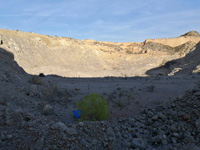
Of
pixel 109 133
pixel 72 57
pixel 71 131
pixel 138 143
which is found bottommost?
pixel 138 143

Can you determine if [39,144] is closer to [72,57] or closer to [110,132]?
[110,132]

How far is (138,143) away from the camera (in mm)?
3982

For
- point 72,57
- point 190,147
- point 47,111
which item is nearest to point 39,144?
point 190,147

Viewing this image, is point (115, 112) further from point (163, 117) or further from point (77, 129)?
point (77, 129)

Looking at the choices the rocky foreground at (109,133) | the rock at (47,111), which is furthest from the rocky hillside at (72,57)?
the rocky foreground at (109,133)

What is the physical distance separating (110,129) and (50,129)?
1300 millimetres

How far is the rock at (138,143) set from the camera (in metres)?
3.91

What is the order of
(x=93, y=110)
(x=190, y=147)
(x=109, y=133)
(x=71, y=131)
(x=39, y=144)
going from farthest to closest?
(x=93, y=110) → (x=109, y=133) → (x=71, y=131) → (x=190, y=147) → (x=39, y=144)

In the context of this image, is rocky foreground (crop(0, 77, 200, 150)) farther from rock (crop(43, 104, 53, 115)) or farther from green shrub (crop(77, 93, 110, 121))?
rock (crop(43, 104, 53, 115))

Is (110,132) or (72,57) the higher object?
(72,57)

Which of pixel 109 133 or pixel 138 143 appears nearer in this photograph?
pixel 138 143

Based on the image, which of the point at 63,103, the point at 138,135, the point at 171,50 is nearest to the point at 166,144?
the point at 138,135

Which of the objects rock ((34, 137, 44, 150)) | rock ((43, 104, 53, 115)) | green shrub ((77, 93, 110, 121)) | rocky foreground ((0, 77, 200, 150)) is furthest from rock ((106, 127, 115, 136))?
rock ((43, 104, 53, 115))

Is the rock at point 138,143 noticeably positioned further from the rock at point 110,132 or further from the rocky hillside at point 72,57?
the rocky hillside at point 72,57
